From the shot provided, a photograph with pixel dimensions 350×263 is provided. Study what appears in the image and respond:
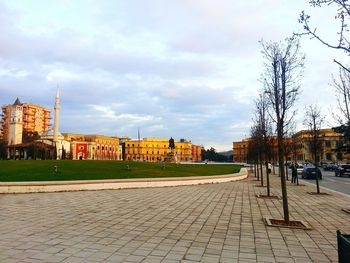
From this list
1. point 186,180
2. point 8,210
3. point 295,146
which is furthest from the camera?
point 295,146

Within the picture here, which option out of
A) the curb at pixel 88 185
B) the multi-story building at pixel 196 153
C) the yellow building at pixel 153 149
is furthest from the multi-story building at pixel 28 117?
the curb at pixel 88 185

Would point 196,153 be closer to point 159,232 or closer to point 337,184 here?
point 337,184

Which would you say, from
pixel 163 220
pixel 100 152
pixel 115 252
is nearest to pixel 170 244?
pixel 115 252

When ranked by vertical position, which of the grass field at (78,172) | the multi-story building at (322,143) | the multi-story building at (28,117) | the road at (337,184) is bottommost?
the road at (337,184)

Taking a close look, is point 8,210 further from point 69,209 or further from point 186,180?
point 186,180

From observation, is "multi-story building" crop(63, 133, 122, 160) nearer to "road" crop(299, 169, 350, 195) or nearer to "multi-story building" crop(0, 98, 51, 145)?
"multi-story building" crop(0, 98, 51, 145)

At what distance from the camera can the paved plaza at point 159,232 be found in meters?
5.89

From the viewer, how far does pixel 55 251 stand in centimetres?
602

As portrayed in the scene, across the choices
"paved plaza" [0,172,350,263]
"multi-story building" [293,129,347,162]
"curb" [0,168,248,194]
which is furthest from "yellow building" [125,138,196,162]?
"paved plaza" [0,172,350,263]

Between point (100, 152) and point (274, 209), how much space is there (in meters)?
125

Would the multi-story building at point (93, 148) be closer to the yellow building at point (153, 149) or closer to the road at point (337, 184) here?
the yellow building at point (153, 149)

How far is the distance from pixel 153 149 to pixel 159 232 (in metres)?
144

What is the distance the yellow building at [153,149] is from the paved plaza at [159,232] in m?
136

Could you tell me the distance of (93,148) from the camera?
12850cm
